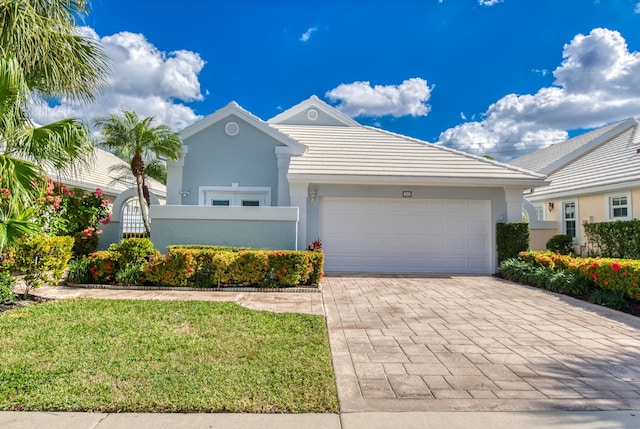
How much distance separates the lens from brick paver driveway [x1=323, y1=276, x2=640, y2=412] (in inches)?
128

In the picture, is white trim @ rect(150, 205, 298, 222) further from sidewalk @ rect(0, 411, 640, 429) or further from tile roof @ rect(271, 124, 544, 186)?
sidewalk @ rect(0, 411, 640, 429)

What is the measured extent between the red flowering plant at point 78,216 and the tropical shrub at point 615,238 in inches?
675

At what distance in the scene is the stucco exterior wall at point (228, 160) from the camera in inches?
488

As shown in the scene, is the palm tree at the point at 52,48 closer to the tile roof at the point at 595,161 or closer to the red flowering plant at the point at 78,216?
the red flowering plant at the point at 78,216

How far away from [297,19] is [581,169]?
13613 millimetres

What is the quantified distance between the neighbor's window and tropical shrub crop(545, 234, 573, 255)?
160 cm

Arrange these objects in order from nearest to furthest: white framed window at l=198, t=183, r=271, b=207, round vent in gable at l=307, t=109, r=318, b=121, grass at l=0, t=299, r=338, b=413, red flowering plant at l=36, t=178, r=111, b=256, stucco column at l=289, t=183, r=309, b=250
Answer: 1. grass at l=0, t=299, r=338, b=413
2. red flowering plant at l=36, t=178, r=111, b=256
3. stucco column at l=289, t=183, r=309, b=250
4. white framed window at l=198, t=183, r=271, b=207
5. round vent in gable at l=307, t=109, r=318, b=121

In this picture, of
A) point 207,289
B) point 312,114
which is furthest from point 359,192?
point 312,114

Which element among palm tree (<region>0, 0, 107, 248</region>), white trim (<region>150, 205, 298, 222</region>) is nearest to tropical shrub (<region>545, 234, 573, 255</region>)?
white trim (<region>150, 205, 298, 222</region>)

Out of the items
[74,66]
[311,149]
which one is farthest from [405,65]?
[74,66]

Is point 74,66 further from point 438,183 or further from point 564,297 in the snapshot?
point 564,297

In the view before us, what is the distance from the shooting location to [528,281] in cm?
995

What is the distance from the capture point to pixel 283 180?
12.4m

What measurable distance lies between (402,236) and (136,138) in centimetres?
944
